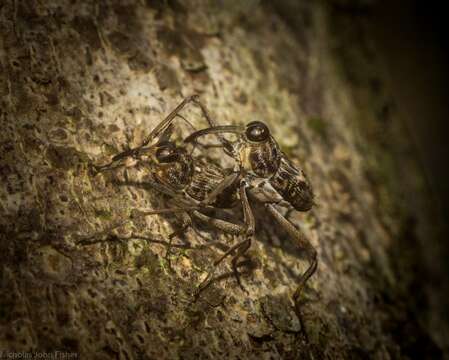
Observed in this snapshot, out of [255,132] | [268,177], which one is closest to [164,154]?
[255,132]

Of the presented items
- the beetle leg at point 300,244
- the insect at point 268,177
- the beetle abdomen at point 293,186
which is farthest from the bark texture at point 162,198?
the beetle abdomen at point 293,186

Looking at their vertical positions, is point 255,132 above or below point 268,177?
above

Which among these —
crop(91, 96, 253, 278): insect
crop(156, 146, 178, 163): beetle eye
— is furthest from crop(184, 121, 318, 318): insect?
crop(156, 146, 178, 163): beetle eye

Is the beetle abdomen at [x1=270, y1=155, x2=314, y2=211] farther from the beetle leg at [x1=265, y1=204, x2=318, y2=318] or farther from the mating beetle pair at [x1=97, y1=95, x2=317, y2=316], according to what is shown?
the beetle leg at [x1=265, y1=204, x2=318, y2=318]

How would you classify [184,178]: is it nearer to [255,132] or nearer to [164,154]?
[164,154]

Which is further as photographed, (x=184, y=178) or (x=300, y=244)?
(x=300, y=244)

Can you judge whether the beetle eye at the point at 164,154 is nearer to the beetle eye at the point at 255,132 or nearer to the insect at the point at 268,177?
the insect at the point at 268,177

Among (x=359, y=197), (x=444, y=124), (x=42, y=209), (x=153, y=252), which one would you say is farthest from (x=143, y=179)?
(x=444, y=124)

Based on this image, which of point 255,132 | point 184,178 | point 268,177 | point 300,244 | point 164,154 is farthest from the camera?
point 268,177
